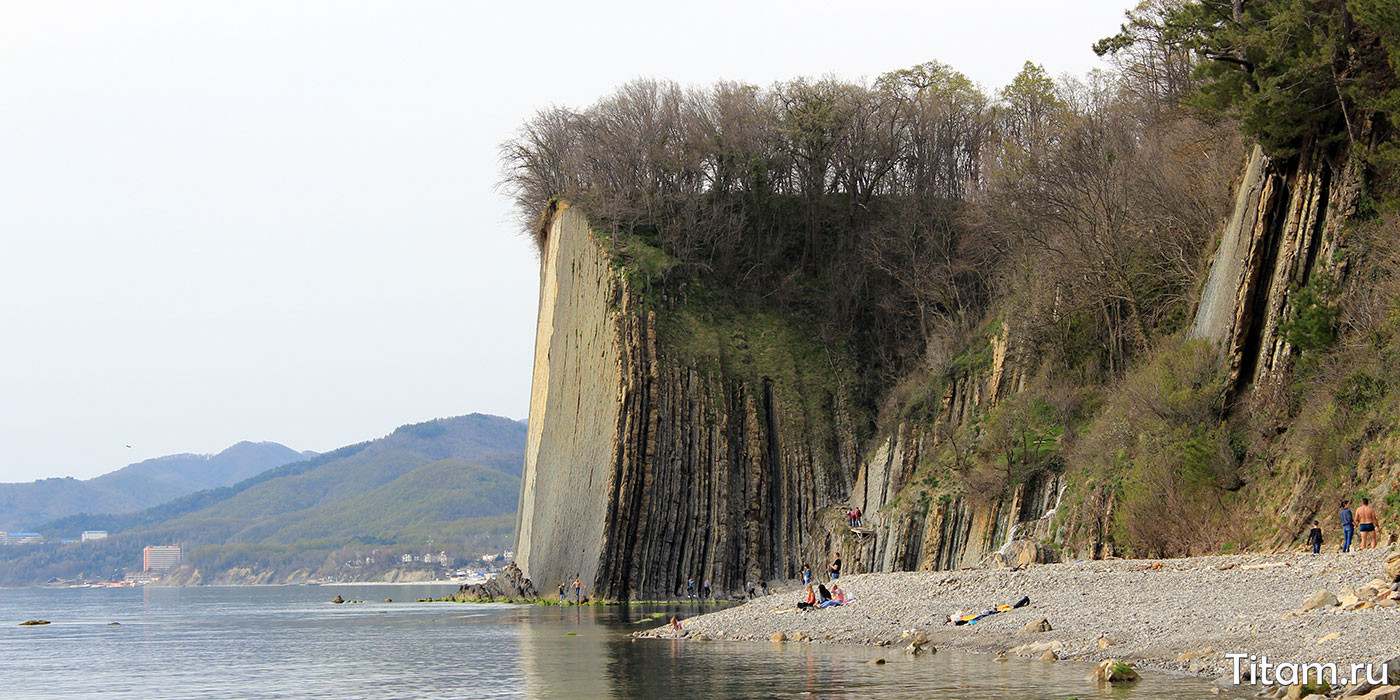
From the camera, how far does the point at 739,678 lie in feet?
76.4

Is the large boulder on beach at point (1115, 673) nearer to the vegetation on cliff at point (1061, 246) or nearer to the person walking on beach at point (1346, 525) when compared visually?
the person walking on beach at point (1346, 525)

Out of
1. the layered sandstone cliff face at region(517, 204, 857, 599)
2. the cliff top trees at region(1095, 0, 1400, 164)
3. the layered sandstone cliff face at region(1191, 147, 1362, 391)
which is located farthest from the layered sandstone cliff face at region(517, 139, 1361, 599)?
the cliff top trees at region(1095, 0, 1400, 164)

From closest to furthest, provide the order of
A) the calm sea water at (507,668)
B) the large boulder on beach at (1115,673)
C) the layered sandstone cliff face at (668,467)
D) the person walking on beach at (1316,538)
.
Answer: the large boulder on beach at (1115,673)
the calm sea water at (507,668)
the person walking on beach at (1316,538)
the layered sandstone cliff face at (668,467)

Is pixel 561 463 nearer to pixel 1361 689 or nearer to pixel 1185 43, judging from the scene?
pixel 1185 43

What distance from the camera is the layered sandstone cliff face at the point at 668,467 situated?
5566 centimetres

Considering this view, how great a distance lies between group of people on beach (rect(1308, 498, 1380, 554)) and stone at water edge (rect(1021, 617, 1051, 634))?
17.8 ft

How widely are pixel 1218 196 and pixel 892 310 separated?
24277 mm

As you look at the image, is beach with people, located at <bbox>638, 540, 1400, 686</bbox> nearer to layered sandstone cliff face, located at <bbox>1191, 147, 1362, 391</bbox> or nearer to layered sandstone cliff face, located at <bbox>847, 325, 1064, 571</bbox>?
layered sandstone cliff face, located at <bbox>847, 325, 1064, 571</bbox>

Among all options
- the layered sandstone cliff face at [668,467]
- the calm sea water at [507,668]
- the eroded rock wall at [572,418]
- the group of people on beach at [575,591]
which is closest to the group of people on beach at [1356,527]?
the calm sea water at [507,668]

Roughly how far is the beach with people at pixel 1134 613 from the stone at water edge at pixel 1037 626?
3 cm

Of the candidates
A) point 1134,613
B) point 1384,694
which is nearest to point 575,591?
point 1134,613

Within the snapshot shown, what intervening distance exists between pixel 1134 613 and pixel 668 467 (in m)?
33.7

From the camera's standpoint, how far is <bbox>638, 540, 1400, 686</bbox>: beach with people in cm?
1973

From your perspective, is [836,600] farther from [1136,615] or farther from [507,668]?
[1136,615]
